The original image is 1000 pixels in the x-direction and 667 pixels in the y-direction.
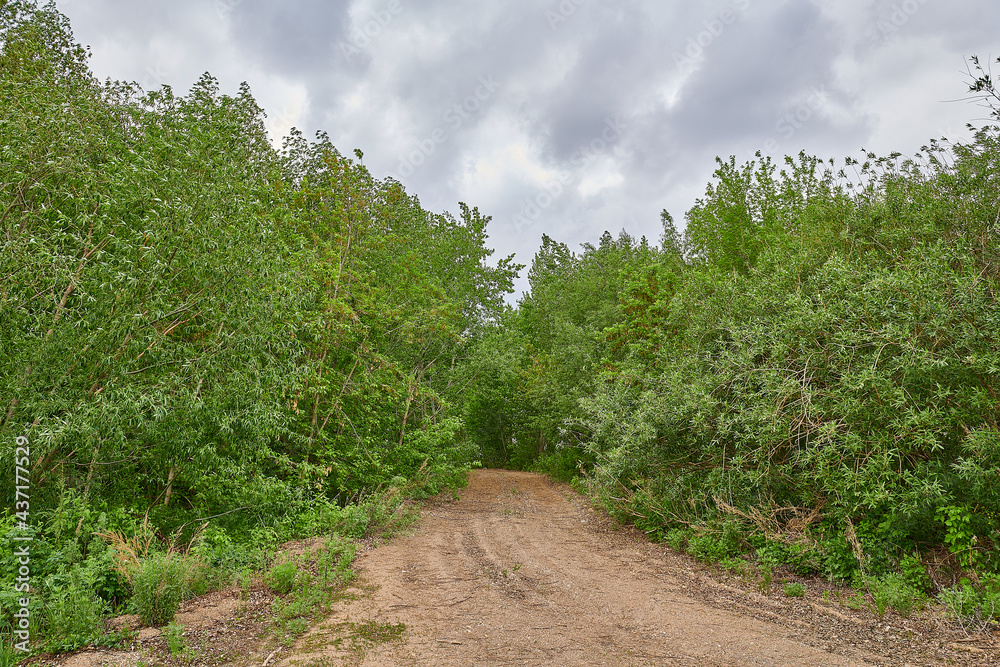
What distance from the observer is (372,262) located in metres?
15.5

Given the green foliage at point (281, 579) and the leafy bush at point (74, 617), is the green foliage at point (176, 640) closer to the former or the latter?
the leafy bush at point (74, 617)

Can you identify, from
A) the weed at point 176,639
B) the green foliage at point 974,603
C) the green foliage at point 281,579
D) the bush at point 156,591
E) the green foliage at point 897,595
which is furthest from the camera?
the green foliage at point 281,579

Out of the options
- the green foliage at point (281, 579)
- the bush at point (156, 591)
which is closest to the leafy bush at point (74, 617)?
the bush at point (156, 591)

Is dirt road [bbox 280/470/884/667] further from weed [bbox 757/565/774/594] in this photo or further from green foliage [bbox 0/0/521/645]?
green foliage [bbox 0/0/521/645]

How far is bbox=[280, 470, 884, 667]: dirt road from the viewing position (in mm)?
5195

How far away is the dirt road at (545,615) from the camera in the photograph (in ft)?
17.0

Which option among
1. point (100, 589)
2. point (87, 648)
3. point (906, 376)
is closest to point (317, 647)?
point (87, 648)

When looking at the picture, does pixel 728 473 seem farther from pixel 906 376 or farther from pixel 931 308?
pixel 931 308

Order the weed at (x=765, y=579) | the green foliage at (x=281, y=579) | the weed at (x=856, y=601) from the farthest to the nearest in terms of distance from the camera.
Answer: the weed at (x=765, y=579), the green foliage at (x=281, y=579), the weed at (x=856, y=601)

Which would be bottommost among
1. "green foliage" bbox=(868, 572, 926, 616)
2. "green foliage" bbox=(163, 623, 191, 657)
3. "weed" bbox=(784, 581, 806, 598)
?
"weed" bbox=(784, 581, 806, 598)

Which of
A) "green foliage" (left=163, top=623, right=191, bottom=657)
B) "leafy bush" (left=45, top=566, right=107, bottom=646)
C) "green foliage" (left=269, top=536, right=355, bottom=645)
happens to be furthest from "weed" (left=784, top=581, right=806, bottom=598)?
"leafy bush" (left=45, top=566, right=107, bottom=646)

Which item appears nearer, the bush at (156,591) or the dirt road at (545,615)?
the dirt road at (545,615)

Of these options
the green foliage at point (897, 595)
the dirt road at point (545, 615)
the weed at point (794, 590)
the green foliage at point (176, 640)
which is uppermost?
the green foliage at point (897, 595)

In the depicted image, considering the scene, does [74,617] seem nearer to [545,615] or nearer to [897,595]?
[545,615]
